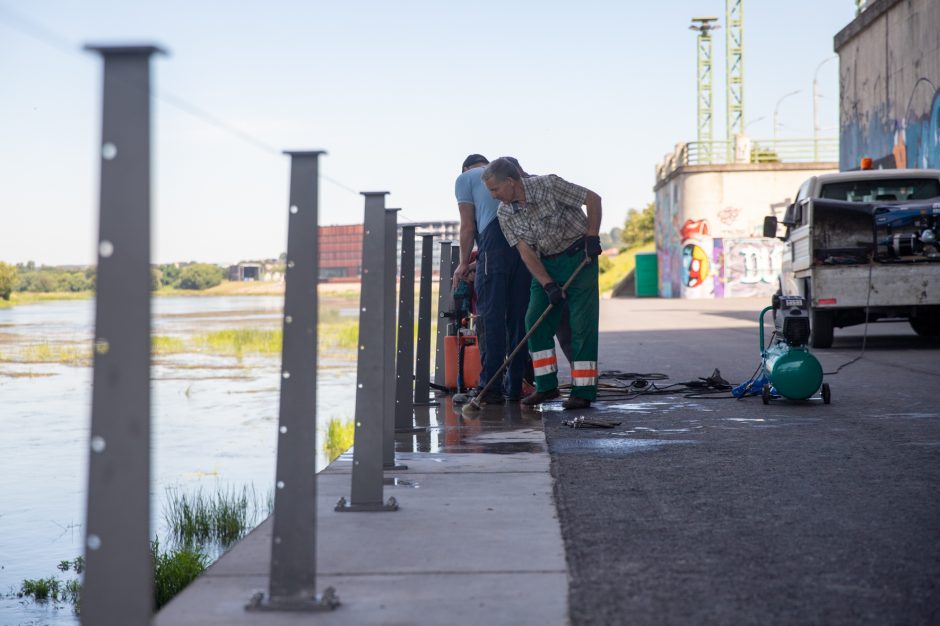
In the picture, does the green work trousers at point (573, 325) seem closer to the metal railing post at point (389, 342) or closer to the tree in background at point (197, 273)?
the metal railing post at point (389, 342)

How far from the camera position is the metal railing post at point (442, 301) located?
9.86 meters

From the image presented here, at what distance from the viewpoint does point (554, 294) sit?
7.71 metres

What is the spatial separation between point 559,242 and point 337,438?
7.30m

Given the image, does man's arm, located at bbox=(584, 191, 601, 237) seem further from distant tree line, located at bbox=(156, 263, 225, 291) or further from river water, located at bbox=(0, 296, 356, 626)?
distant tree line, located at bbox=(156, 263, 225, 291)

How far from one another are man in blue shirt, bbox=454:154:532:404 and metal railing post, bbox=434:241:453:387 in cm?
102

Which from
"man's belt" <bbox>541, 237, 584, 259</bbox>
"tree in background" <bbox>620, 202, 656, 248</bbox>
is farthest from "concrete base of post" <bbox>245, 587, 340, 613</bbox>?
"tree in background" <bbox>620, 202, 656, 248</bbox>

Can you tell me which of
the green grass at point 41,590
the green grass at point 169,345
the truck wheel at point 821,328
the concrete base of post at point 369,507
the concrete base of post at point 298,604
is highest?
the truck wheel at point 821,328

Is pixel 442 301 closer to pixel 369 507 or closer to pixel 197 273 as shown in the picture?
pixel 369 507

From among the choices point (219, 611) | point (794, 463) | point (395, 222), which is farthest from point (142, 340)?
point (794, 463)

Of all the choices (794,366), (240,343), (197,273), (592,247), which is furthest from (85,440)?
(240,343)

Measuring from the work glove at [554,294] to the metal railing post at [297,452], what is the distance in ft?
15.1

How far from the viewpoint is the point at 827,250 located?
14.0 meters

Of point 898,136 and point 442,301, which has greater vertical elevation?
point 898,136

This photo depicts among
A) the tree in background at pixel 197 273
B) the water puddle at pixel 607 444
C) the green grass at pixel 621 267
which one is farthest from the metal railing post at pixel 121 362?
the green grass at pixel 621 267
